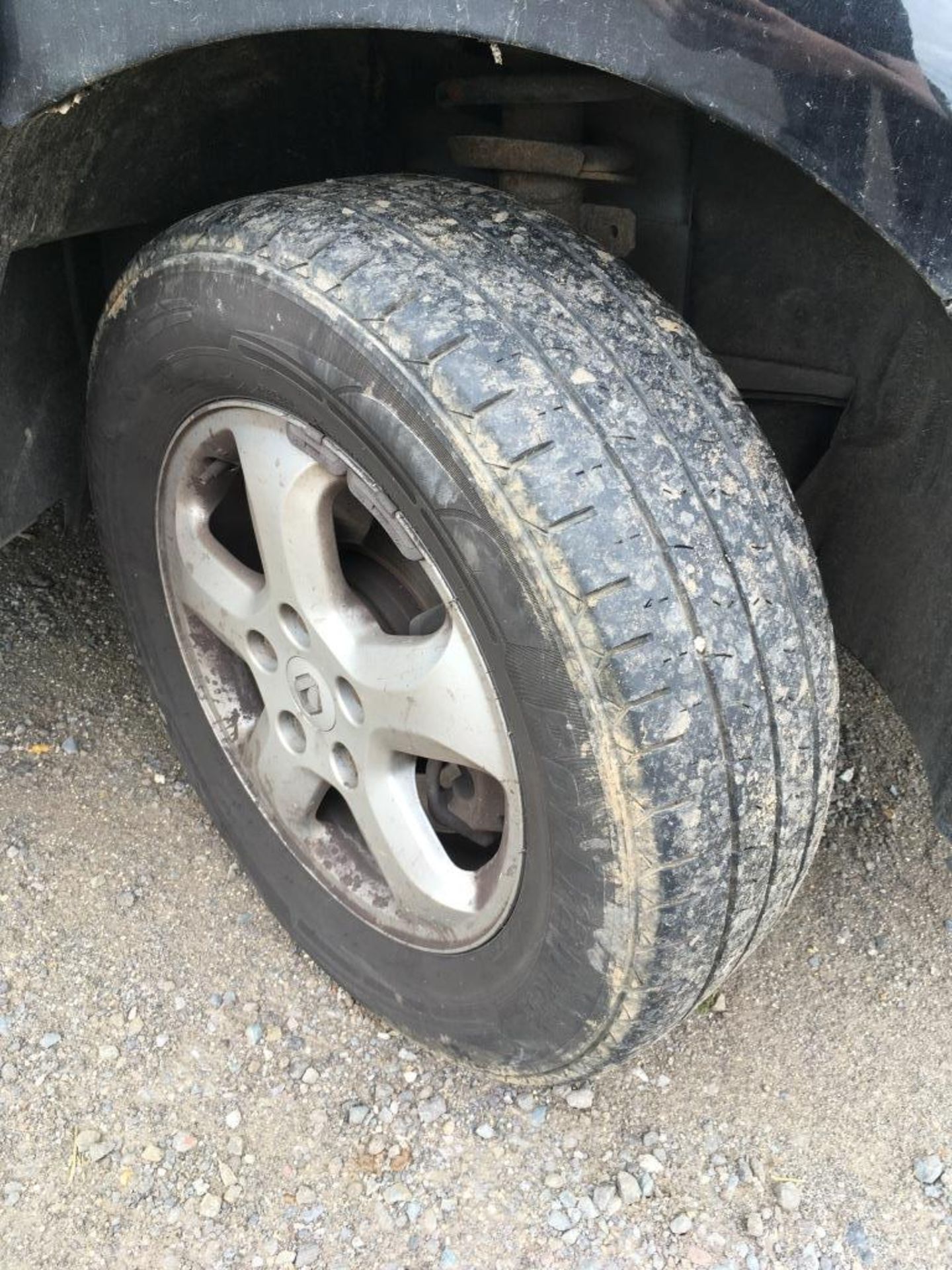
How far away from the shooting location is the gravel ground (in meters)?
1.72

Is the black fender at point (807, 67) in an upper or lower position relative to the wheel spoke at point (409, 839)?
upper

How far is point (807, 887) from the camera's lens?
223cm

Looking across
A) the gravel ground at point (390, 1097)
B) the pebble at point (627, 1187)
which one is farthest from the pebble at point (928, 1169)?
the pebble at point (627, 1187)

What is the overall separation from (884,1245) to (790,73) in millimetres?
1596

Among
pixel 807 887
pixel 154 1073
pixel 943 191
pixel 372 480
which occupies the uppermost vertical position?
pixel 943 191

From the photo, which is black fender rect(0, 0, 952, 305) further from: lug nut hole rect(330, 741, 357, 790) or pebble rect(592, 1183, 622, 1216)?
pebble rect(592, 1183, 622, 1216)

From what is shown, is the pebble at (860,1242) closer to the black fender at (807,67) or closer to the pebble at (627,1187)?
the pebble at (627,1187)

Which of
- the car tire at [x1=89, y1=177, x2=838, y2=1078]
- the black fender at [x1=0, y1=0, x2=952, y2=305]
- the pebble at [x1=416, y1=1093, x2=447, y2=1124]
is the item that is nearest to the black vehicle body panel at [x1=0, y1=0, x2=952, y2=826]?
the black fender at [x1=0, y1=0, x2=952, y2=305]

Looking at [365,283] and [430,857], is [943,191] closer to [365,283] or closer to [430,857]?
[365,283]

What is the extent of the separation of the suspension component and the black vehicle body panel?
9.6 inches

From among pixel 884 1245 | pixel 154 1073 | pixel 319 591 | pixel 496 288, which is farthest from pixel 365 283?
pixel 884 1245

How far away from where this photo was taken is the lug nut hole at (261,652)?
1.88 m

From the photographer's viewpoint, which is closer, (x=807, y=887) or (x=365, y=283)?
(x=365, y=283)

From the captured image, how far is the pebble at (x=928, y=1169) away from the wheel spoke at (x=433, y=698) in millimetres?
961
